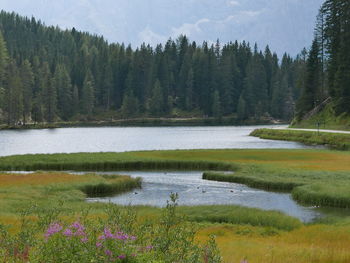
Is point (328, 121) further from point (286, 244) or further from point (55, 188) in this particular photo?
point (286, 244)

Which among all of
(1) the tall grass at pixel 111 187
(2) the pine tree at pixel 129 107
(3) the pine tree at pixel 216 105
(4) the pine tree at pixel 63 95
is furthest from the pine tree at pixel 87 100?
(1) the tall grass at pixel 111 187

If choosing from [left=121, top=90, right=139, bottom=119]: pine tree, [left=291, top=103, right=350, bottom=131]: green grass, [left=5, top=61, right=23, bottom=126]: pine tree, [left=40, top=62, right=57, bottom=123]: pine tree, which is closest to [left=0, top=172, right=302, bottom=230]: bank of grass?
[left=291, top=103, right=350, bottom=131]: green grass

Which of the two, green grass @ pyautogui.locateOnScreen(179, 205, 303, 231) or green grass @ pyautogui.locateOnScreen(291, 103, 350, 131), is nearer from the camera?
green grass @ pyautogui.locateOnScreen(179, 205, 303, 231)

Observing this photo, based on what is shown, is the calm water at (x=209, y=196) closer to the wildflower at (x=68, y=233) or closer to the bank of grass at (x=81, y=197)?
the bank of grass at (x=81, y=197)

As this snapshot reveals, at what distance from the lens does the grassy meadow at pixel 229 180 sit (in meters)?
19.7

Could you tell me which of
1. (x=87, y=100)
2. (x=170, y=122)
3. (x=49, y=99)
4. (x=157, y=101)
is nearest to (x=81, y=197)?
(x=49, y=99)

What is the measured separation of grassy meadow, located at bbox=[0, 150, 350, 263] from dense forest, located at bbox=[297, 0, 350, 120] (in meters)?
36.7

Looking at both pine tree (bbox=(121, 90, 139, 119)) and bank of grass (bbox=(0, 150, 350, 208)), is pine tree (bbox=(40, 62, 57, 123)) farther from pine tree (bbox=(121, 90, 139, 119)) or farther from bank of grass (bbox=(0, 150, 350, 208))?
bank of grass (bbox=(0, 150, 350, 208))

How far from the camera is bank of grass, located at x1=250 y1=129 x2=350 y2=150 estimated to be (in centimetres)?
7853

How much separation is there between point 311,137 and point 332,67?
2534cm

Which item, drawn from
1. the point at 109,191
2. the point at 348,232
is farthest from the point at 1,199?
the point at 348,232

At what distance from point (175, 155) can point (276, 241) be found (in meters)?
40.6

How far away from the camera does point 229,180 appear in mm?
46406

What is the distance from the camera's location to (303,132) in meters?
95.2
